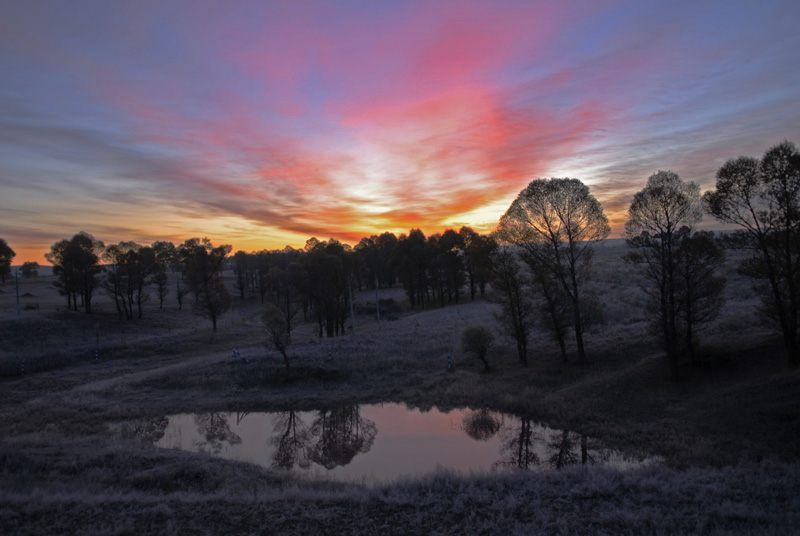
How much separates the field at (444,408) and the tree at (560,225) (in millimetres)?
5323

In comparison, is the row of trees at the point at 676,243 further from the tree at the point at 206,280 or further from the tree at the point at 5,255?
the tree at the point at 5,255

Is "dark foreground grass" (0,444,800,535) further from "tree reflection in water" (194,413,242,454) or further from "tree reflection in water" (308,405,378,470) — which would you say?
"tree reflection in water" (194,413,242,454)

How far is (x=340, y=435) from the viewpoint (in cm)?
1728

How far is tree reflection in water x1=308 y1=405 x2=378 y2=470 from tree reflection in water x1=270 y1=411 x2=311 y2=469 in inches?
13.1

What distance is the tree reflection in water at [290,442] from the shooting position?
14.8 meters

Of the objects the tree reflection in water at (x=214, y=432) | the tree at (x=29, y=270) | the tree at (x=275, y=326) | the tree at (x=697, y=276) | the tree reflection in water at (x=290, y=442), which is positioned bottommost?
the tree reflection in water at (x=290, y=442)

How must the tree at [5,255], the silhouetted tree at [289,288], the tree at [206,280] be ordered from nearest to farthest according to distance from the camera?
1. the silhouetted tree at [289,288]
2. the tree at [206,280]
3. the tree at [5,255]

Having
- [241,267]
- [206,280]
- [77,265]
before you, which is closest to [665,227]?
[206,280]

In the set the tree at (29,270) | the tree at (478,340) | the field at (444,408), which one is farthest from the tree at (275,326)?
the tree at (29,270)

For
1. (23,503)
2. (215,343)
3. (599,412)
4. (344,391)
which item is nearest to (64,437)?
(23,503)

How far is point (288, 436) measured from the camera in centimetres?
1755

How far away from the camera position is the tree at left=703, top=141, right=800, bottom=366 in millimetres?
15430

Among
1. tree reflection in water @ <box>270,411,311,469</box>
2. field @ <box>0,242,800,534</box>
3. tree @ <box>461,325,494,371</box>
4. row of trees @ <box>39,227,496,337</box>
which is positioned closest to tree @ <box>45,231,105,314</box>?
row of trees @ <box>39,227,496,337</box>

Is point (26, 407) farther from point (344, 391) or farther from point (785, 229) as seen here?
point (785, 229)
